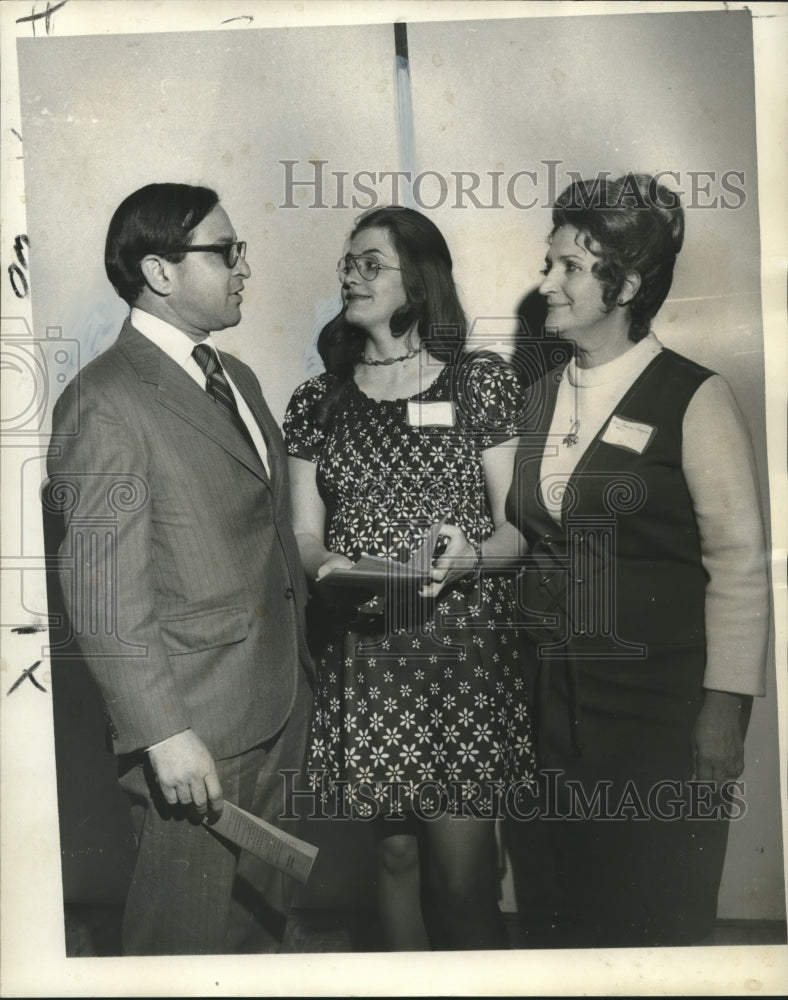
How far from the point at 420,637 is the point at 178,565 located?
0.56 metres

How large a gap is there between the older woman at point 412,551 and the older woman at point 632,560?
0.09 meters

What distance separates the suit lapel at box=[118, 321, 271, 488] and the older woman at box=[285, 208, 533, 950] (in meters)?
0.12

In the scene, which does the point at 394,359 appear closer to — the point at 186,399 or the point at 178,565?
the point at 186,399

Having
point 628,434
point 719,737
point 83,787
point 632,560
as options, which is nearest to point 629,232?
point 628,434

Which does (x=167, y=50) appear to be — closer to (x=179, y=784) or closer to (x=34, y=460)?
(x=34, y=460)

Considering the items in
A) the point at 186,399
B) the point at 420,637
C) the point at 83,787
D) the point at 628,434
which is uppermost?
the point at 186,399

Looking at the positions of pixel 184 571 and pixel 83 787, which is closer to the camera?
pixel 184 571

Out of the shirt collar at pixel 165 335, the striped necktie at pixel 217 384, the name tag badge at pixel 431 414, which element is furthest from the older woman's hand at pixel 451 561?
the shirt collar at pixel 165 335

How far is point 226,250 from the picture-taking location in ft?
7.90

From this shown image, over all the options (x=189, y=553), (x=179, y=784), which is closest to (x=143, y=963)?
(x=179, y=784)

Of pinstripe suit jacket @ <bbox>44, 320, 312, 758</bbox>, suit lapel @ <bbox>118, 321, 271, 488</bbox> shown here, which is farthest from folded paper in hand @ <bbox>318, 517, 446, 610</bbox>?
suit lapel @ <bbox>118, 321, 271, 488</bbox>

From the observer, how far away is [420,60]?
2447mm

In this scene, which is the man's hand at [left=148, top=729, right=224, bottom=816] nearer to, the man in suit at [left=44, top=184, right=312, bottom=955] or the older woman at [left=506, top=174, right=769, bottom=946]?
the man in suit at [left=44, top=184, right=312, bottom=955]

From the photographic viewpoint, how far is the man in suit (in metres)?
2.34
